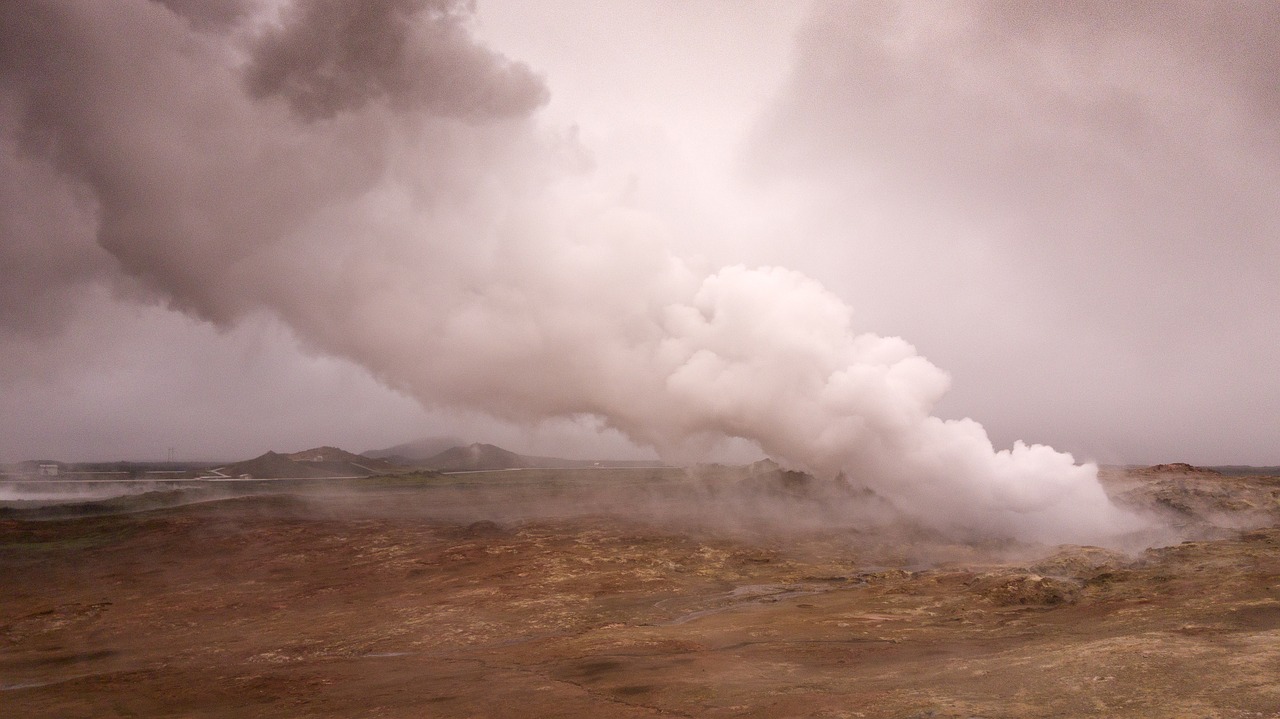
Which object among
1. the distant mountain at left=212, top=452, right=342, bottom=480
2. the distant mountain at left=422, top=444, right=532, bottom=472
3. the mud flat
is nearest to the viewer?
the mud flat

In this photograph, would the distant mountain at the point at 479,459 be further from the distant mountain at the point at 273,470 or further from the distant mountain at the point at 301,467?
the distant mountain at the point at 273,470

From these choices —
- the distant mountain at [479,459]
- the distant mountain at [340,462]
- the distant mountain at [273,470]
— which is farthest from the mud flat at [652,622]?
the distant mountain at [479,459]

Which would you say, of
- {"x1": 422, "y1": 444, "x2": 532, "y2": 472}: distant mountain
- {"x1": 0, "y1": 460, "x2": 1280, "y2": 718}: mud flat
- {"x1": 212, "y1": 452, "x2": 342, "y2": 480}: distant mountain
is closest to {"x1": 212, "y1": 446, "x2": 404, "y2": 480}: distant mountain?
{"x1": 212, "y1": 452, "x2": 342, "y2": 480}: distant mountain

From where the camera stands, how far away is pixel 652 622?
2080 centimetres

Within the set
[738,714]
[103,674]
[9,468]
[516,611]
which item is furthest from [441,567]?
[9,468]

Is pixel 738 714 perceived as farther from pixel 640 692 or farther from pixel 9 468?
pixel 9 468

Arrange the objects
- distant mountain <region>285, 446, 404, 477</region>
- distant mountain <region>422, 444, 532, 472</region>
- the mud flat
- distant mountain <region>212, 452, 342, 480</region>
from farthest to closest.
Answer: distant mountain <region>422, 444, 532, 472</region> → distant mountain <region>285, 446, 404, 477</region> → distant mountain <region>212, 452, 342, 480</region> → the mud flat

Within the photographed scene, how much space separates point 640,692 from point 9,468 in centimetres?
12831

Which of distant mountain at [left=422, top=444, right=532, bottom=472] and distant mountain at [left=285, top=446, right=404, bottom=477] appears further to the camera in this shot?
distant mountain at [left=422, top=444, right=532, bottom=472]

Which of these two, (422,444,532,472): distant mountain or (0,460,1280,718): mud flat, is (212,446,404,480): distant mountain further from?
(0,460,1280,718): mud flat

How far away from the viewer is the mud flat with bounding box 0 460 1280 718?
12562mm

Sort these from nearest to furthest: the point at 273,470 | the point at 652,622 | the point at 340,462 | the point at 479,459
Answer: the point at 652,622, the point at 273,470, the point at 340,462, the point at 479,459

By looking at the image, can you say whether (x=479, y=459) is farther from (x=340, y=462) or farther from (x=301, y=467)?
(x=301, y=467)

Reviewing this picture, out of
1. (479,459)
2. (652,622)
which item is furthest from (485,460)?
(652,622)
